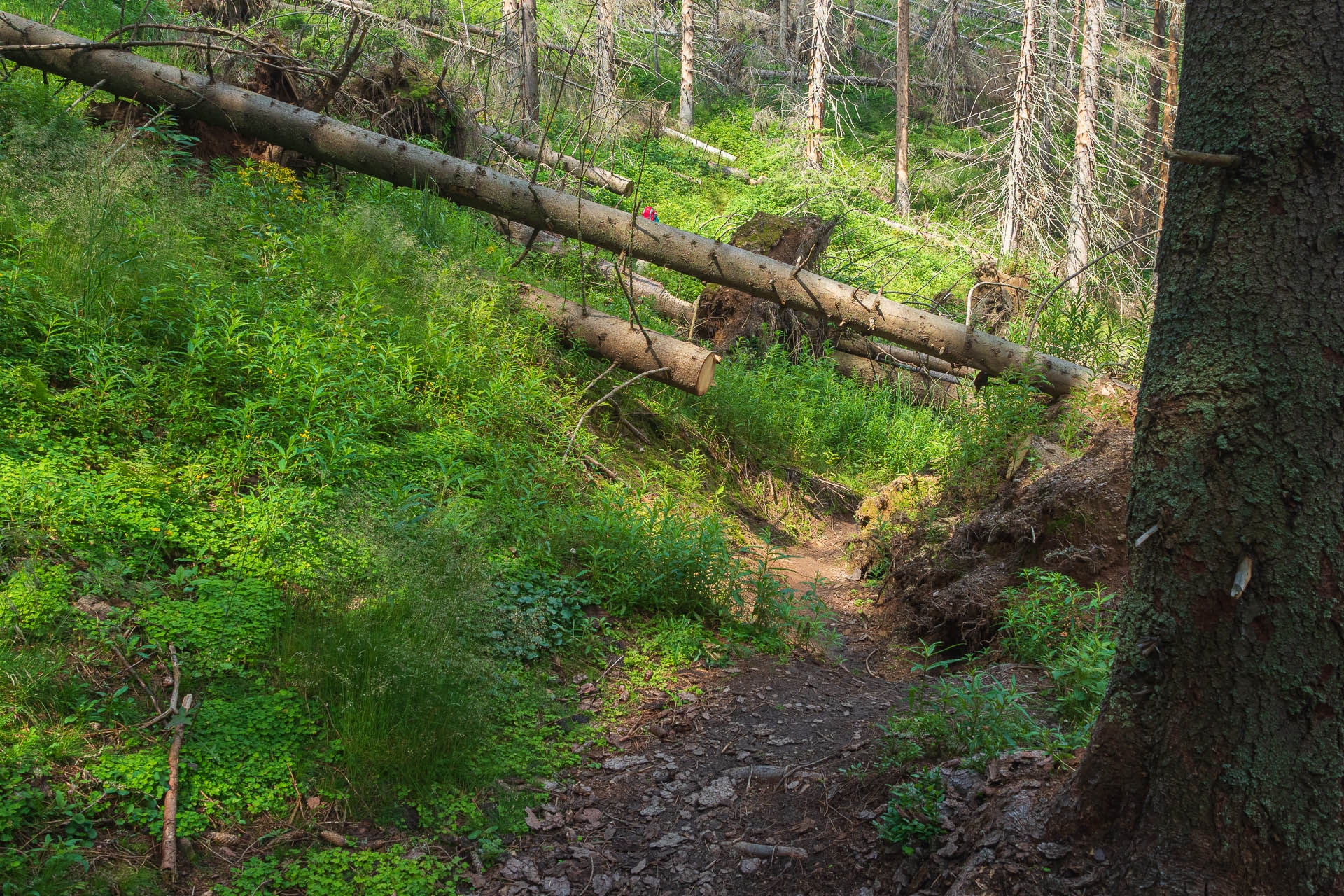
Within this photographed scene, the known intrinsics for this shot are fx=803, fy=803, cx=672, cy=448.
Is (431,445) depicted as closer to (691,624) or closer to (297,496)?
(297,496)

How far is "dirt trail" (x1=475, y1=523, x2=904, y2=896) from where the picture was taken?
2.86m

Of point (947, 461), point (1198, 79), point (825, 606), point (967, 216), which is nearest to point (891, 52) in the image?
point (967, 216)

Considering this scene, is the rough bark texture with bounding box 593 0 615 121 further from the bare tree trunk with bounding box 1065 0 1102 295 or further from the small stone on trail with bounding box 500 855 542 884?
the small stone on trail with bounding box 500 855 542 884

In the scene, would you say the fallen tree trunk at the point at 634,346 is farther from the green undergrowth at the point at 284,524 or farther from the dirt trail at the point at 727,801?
the dirt trail at the point at 727,801

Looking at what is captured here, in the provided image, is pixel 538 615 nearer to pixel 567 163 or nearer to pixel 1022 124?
pixel 567 163

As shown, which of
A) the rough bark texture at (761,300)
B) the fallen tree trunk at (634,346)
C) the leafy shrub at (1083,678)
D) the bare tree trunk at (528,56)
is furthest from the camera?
the bare tree trunk at (528,56)

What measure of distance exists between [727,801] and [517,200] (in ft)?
19.6

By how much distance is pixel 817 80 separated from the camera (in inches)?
712

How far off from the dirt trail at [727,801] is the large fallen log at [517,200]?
13.7 ft

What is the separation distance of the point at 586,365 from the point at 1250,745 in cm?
595

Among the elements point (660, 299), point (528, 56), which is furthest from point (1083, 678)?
point (528, 56)

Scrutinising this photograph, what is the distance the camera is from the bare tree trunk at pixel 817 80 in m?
17.9

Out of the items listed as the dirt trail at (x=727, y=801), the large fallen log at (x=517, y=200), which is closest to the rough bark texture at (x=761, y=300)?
the large fallen log at (x=517, y=200)

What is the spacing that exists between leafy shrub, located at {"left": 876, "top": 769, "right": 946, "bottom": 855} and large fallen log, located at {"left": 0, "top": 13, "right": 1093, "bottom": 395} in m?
5.52
